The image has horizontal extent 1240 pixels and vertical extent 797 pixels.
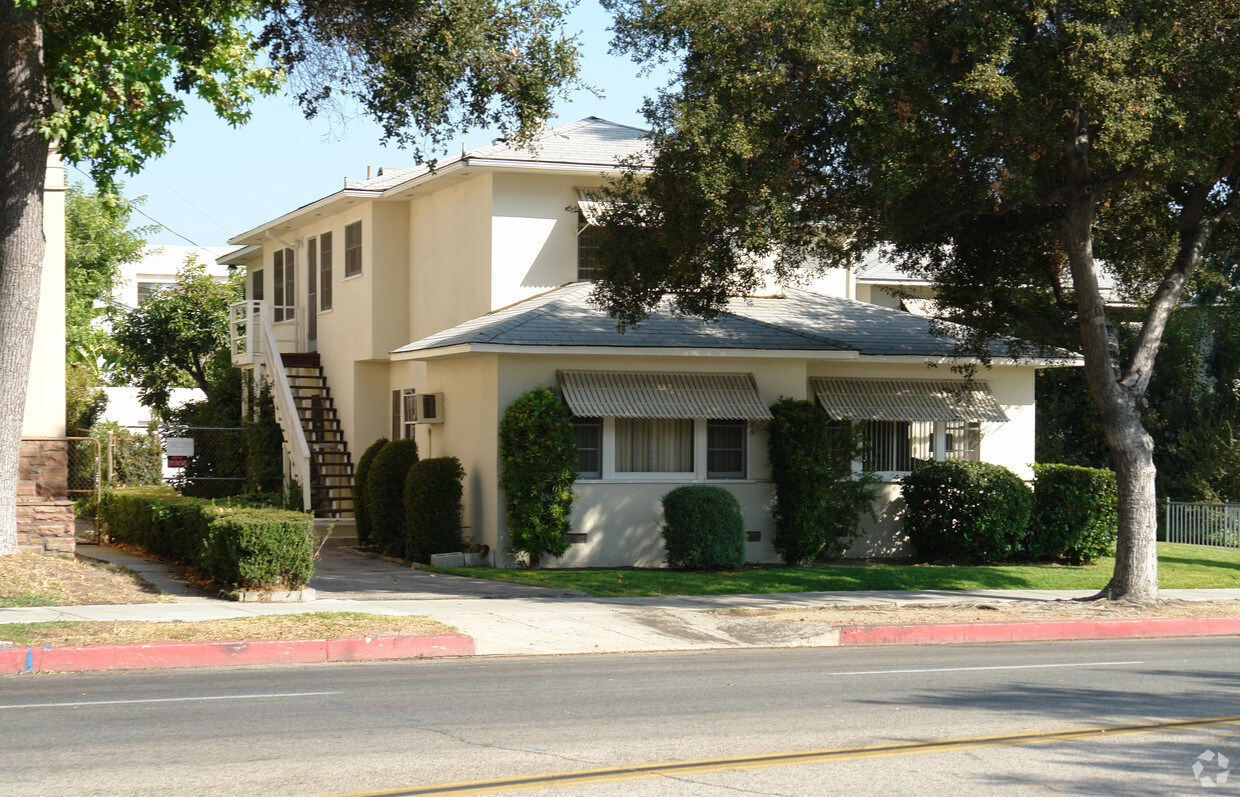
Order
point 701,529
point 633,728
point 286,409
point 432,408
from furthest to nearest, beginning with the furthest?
1. point 286,409
2. point 432,408
3. point 701,529
4. point 633,728

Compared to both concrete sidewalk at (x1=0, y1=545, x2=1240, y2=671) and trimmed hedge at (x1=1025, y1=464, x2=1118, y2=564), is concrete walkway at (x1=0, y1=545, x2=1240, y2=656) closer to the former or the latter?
concrete sidewalk at (x1=0, y1=545, x2=1240, y2=671)

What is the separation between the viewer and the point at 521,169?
859 inches

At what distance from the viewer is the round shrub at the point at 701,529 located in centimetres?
1944

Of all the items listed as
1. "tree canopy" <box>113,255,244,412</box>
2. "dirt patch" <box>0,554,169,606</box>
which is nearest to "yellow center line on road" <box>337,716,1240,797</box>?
"dirt patch" <box>0,554,169,606</box>

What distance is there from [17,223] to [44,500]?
14.2ft

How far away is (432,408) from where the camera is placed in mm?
21984

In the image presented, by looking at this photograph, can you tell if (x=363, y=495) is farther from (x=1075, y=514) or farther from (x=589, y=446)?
(x=1075, y=514)

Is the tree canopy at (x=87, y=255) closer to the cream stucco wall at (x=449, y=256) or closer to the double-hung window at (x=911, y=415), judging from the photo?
the cream stucco wall at (x=449, y=256)

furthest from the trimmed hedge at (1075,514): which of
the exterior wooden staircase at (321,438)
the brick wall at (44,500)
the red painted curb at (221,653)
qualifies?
the brick wall at (44,500)

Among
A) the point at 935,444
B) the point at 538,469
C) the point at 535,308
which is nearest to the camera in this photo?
the point at 538,469

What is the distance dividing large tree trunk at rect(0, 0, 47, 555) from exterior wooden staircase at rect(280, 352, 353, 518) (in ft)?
31.5

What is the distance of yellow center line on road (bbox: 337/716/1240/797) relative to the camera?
261 inches

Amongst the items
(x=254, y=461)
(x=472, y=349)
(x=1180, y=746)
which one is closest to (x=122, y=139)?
(x=472, y=349)

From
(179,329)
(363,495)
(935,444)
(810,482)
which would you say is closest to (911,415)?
(935,444)
